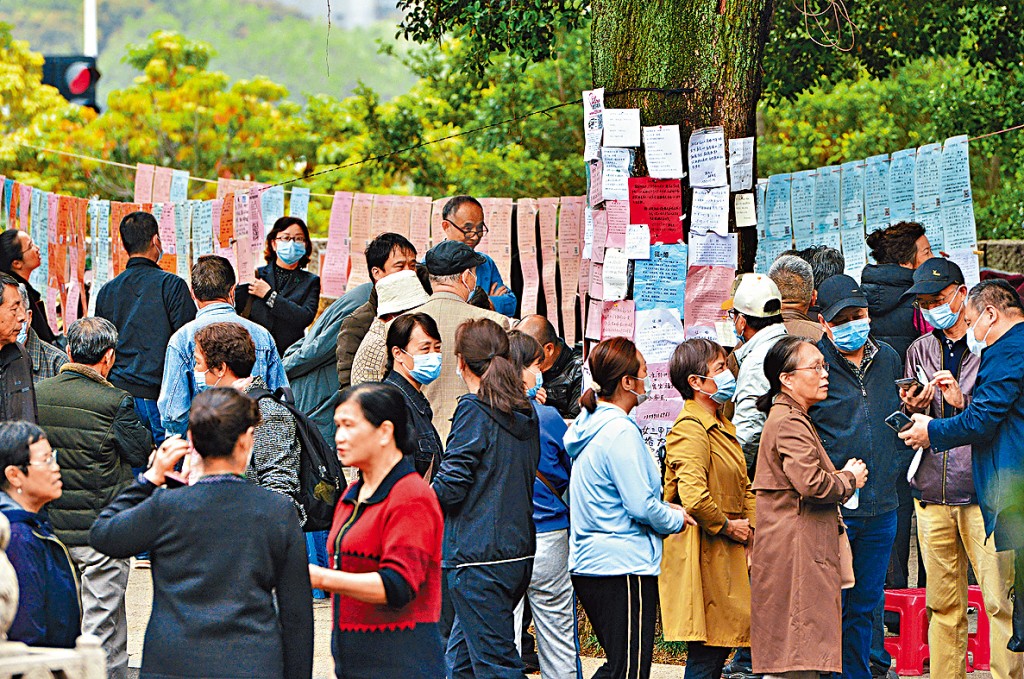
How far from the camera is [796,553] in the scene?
5535 mm

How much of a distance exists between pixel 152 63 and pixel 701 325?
1874 centimetres

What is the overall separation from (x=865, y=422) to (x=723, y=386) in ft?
2.15

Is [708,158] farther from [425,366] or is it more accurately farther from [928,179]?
[425,366]

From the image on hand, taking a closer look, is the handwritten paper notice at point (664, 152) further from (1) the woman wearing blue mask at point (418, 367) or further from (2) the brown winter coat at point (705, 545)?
(1) the woman wearing blue mask at point (418, 367)

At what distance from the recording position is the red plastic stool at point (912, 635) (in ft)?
22.2

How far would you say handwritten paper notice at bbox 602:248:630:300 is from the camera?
24.2ft

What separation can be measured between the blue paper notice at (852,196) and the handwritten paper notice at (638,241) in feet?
5.29

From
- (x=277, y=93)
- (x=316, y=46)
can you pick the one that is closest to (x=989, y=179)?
(x=277, y=93)

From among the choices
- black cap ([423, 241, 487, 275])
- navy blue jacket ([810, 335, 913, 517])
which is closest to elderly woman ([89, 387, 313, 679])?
black cap ([423, 241, 487, 275])

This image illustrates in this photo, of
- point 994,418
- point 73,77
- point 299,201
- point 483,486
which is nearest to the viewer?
point 483,486

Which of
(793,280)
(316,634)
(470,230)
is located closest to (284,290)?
(470,230)

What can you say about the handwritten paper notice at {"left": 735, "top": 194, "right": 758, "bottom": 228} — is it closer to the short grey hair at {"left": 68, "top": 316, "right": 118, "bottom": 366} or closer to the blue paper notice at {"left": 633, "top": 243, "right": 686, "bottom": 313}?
the blue paper notice at {"left": 633, "top": 243, "right": 686, "bottom": 313}

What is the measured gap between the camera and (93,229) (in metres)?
11.6

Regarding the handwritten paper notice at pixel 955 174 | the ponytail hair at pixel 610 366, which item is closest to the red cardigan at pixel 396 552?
the ponytail hair at pixel 610 366
